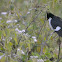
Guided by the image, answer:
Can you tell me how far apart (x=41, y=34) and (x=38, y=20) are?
0.29 m

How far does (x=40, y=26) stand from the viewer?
309 cm

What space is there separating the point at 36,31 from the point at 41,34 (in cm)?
12

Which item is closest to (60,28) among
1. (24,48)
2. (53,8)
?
(24,48)

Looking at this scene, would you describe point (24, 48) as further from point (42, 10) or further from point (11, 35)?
point (11, 35)

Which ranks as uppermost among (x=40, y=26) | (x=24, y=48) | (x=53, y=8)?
(x=53, y=8)

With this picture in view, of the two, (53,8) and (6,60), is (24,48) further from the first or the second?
(53,8)

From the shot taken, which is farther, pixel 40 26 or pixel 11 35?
pixel 40 26

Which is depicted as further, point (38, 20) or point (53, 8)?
point (38, 20)

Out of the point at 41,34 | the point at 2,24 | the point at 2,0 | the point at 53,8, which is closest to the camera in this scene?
the point at 53,8

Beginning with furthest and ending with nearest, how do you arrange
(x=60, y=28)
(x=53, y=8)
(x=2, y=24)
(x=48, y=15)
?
1. (x=48, y=15)
2. (x=60, y=28)
3. (x=2, y=24)
4. (x=53, y=8)

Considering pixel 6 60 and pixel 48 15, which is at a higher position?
pixel 48 15

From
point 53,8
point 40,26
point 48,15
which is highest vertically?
A: point 53,8

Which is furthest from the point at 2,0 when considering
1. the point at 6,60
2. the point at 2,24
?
the point at 6,60

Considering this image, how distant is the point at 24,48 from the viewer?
2750mm
